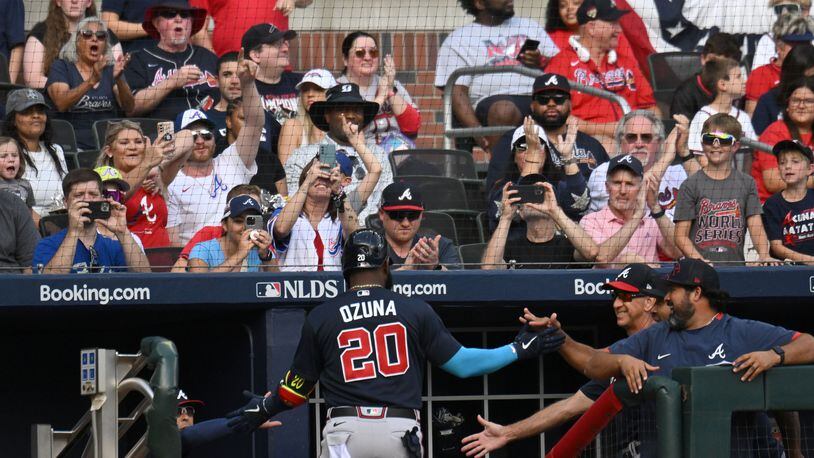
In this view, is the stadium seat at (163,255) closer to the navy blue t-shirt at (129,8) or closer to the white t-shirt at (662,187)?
the white t-shirt at (662,187)

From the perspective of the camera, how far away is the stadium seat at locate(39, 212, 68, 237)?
7.74m

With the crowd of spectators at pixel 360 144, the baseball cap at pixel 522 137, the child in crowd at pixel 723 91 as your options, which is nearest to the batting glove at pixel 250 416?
the crowd of spectators at pixel 360 144

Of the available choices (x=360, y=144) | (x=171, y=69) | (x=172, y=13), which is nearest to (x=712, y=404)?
(x=360, y=144)

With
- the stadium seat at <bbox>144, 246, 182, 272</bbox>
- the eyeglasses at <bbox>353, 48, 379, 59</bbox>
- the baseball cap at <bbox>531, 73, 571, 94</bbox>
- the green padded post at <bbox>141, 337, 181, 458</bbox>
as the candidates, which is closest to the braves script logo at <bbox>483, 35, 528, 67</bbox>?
the eyeglasses at <bbox>353, 48, 379, 59</bbox>

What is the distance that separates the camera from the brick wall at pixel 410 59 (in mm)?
10281

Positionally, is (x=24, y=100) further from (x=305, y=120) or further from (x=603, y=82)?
(x=603, y=82)

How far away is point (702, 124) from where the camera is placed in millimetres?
9352

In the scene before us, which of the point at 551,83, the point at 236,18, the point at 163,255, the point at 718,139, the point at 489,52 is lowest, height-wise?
the point at 163,255

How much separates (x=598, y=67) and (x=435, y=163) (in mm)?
1594

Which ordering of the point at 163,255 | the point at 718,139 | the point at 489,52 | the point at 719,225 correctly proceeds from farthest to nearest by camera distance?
1. the point at 489,52
2. the point at 718,139
3. the point at 719,225
4. the point at 163,255

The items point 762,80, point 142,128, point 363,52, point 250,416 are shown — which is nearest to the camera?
point 250,416

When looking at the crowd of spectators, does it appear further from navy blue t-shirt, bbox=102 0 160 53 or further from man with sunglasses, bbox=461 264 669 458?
man with sunglasses, bbox=461 264 669 458

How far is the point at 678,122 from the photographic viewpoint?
8.64m

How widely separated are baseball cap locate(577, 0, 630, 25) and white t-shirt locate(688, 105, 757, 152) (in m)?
0.98
